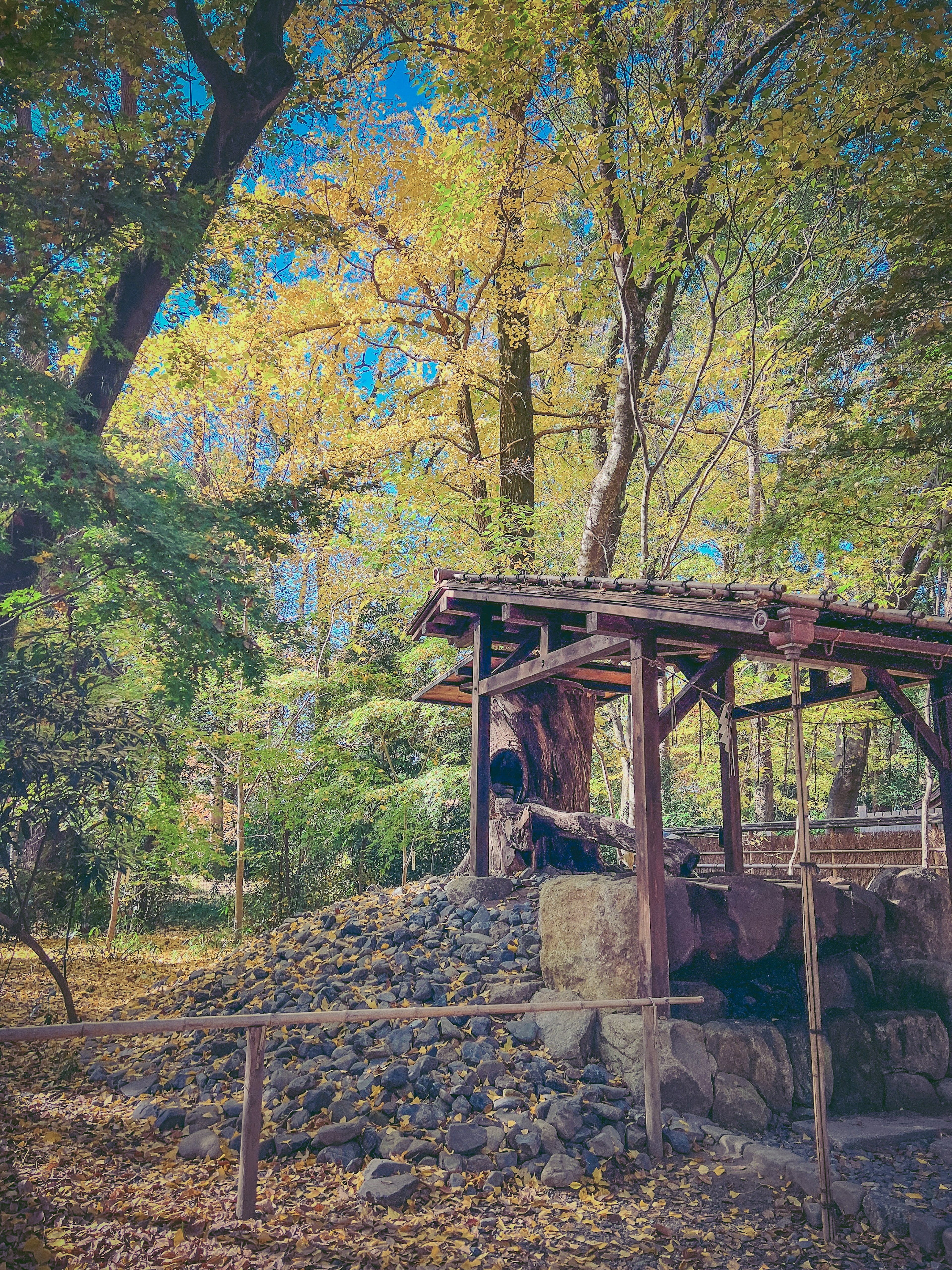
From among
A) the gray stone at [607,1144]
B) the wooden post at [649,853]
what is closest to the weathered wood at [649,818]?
the wooden post at [649,853]

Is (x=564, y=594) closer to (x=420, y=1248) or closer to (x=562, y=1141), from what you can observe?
(x=562, y=1141)

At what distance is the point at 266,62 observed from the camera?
751 centimetres

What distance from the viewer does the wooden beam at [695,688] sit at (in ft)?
20.9

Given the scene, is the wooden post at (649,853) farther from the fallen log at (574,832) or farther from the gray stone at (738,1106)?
the fallen log at (574,832)

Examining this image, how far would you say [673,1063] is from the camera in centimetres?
556

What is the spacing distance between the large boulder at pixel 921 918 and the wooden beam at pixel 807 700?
5.82 ft

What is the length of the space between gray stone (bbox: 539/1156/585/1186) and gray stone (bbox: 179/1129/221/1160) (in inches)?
82.1

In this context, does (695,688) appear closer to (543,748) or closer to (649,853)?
(649,853)

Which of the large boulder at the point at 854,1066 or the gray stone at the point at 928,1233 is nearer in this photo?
the gray stone at the point at 928,1233

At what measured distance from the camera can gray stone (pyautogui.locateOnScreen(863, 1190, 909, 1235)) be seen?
4.28 meters

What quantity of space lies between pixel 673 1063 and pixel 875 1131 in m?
1.54

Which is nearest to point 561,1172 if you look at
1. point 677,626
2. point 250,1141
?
point 250,1141

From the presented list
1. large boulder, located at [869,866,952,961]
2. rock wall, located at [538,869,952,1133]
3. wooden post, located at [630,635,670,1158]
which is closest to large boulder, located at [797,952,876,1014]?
rock wall, located at [538,869,952,1133]

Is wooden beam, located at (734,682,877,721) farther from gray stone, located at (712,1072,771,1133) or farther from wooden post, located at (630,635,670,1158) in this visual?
gray stone, located at (712,1072,771,1133)
